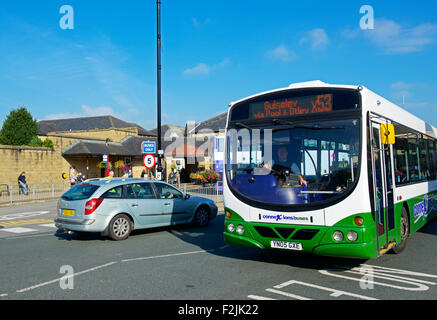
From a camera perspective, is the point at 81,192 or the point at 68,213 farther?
the point at 81,192

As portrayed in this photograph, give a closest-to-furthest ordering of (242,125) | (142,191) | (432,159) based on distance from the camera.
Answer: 1. (242,125)
2. (142,191)
3. (432,159)

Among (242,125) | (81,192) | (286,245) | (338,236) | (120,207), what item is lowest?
(286,245)

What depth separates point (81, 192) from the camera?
9.80 m

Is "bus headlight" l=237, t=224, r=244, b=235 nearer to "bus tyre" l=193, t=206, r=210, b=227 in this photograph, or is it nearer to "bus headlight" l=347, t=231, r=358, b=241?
"bus headlight" l=347, t=231, r=358, b=241

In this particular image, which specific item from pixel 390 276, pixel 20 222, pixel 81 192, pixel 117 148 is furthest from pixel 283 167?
pixel 117 148

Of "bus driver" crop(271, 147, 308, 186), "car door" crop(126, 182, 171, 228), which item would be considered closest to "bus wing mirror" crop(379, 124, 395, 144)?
"bus driver" crop(271, 147, 308, 186)

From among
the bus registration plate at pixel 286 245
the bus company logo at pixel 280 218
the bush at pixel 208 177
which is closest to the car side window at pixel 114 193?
the bus company logo at pixel 280 218

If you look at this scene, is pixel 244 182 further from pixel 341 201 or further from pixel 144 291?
pixel 144 291

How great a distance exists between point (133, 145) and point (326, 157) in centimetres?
3855

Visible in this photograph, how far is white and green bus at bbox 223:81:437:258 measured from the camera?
19.4 feet

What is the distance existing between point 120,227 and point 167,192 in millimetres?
1845

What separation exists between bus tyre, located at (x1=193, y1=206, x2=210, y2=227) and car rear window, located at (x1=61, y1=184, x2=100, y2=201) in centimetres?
322

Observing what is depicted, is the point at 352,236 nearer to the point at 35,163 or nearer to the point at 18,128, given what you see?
the point at 35,163
